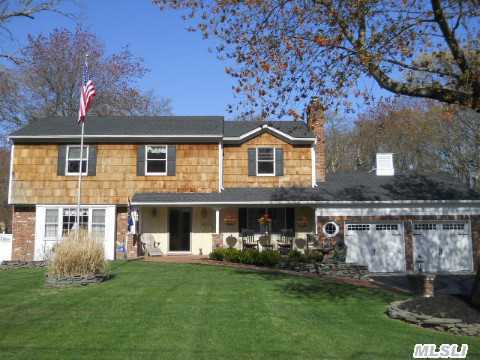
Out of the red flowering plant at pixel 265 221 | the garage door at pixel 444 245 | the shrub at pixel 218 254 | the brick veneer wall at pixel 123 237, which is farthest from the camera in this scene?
the brick veneer wall at pixel 123 237

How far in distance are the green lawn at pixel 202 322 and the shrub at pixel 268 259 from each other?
10.3ft

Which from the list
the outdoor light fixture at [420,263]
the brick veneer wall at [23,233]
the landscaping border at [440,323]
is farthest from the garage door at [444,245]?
the brick veneer wall at [23,233]

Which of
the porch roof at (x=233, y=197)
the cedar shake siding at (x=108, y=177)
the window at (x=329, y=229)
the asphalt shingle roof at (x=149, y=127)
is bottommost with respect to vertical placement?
the window at (x=329, y=229)

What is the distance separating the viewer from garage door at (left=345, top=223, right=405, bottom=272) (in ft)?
60.9

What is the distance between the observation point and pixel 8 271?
15.5m

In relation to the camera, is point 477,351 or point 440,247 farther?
point 440,247

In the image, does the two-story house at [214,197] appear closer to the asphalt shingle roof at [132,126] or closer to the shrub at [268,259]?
the asphalt shingle roof at [132,126]

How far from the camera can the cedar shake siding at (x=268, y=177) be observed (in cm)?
2014

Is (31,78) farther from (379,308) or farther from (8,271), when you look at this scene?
(379,308)

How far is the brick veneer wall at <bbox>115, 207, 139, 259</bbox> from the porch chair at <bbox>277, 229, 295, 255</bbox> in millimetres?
5932

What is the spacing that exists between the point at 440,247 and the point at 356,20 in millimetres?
11970

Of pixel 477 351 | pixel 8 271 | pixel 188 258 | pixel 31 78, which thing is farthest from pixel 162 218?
pixel 31 78

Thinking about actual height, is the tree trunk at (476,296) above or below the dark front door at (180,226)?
below

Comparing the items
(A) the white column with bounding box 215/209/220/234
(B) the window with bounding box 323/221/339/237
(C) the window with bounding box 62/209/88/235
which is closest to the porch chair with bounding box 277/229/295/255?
(B) the window with bounding box 323/221/339/237
